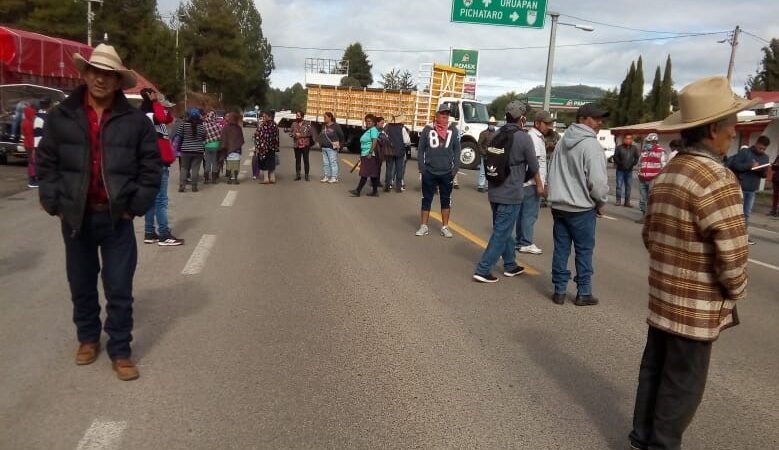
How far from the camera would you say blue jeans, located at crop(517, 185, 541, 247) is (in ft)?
28.4

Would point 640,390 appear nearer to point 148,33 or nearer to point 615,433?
point 615,433

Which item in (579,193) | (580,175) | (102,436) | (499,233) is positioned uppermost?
(580,175)

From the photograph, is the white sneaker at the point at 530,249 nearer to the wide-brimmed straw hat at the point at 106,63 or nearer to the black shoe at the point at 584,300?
the black shoe at the point at 584,300

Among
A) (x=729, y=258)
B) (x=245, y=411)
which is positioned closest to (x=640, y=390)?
(x=729, y=258)

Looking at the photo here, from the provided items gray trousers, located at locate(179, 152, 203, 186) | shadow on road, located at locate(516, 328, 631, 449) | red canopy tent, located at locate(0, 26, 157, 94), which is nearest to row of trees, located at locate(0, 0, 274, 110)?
red canopy tent, located at locate(0, 26, 157, 94)

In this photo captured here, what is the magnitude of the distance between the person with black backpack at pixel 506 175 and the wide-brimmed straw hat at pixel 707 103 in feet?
12.7

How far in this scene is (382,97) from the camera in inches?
1081

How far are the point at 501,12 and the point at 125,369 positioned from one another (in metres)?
19.9

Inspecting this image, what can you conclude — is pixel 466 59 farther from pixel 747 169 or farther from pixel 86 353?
pixel 86 353

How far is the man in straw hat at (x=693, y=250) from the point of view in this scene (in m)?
2.77

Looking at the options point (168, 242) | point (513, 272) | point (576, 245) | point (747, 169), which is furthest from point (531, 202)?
point (747, 169)

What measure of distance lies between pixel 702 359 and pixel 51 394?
3.54 metres

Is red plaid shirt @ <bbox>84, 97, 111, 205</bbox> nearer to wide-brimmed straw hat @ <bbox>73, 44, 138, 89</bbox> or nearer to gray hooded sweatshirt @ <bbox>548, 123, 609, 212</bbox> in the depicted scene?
wide-brimmed straw hat @ <bbox>73, 44, 138, 89</bbox>

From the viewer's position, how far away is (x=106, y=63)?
12.9 feet
